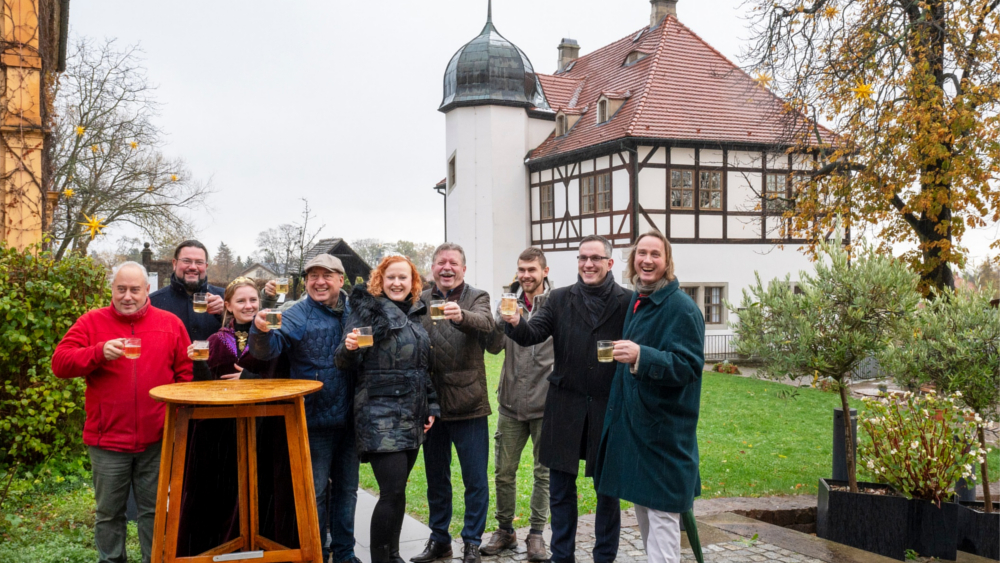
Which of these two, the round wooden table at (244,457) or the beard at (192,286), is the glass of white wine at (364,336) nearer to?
the round wooden table at (244,457)

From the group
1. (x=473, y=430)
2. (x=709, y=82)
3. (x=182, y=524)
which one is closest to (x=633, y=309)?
(x=473, y=430)

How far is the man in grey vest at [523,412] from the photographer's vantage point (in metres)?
4.68

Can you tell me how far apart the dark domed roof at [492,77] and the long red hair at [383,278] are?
2076 cm

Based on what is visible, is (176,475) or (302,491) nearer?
(176,475)

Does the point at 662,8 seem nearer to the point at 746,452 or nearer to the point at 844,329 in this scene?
the point at 746,452

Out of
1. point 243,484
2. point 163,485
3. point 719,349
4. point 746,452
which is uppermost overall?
point 163,485

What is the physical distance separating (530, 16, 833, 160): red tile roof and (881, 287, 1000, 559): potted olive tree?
1395cm

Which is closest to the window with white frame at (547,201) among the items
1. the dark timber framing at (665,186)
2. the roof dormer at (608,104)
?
the dark timber framing at (665,186)

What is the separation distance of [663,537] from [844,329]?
2802mm

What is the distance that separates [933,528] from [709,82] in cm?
1966

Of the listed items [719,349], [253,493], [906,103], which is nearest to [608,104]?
[719,349]

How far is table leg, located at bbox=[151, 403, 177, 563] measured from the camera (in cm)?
352

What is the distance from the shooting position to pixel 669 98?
21.9 m

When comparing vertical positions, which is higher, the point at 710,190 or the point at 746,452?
the point at 710,190
